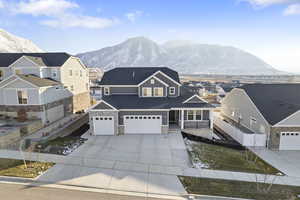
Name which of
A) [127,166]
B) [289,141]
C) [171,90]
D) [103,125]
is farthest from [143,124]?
[289,141]

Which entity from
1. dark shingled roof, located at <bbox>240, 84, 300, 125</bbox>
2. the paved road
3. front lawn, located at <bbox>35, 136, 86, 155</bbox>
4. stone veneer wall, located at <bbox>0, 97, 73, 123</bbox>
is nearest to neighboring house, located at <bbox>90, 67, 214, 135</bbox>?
front lawn, located at <bbox>35, 136, 86, 155</bbox>

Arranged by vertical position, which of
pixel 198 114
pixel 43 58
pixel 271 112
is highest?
pixel 43 58

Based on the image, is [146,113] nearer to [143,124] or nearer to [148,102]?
[143,124]

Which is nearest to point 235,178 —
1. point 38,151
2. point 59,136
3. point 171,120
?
point 171,120

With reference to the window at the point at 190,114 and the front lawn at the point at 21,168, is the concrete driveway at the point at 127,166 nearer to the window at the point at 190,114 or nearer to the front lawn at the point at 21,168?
the front lawn at the point at 21,168

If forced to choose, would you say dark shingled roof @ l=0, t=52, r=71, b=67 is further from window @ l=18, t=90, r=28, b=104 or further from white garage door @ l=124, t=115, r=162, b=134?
white garage door @ l=124, t=115, r=162, b=134

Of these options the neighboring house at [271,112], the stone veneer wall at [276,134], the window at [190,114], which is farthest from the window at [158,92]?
the stone veneer wall at [276,134]

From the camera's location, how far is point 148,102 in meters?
19.9

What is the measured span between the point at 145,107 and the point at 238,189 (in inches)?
442

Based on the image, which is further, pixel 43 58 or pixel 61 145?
pixel 43 58

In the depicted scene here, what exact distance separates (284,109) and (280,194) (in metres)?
10.5

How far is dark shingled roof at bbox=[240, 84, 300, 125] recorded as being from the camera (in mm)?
16672

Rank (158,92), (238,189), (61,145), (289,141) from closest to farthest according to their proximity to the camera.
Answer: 1. (238,189)
2. (61,145)
3. (289,141)
4. (158,92)

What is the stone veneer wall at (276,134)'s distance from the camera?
A: 16.4 metres
